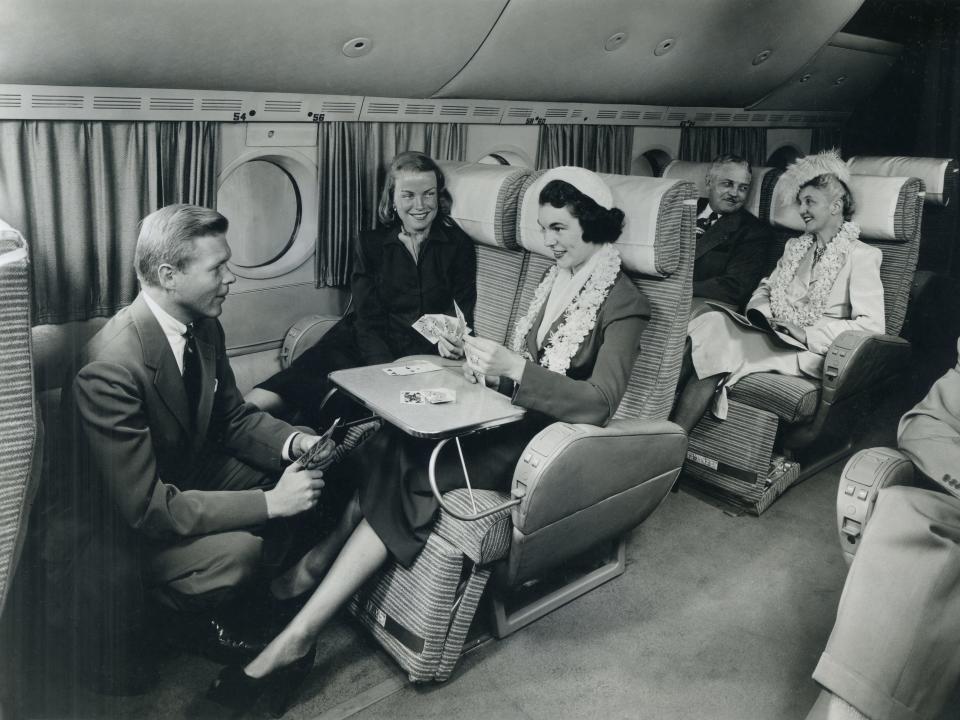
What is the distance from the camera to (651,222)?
254 centimetres

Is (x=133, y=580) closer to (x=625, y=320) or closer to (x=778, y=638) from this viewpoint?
(x=625, y=320)

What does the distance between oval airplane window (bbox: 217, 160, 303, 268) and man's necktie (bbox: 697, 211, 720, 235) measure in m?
2.32

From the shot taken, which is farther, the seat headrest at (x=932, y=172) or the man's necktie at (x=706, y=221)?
the man's necktie at (x=706, y=221)

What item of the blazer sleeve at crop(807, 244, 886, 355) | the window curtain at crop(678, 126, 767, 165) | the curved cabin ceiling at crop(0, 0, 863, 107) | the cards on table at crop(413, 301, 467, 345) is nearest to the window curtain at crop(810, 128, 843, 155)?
the window curtain at crop(678, 126, 767, 165)

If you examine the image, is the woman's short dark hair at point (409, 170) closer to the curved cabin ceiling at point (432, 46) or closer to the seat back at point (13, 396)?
the curved cabin ceiling at point (432, 46)

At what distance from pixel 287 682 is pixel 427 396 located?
2.95 feet

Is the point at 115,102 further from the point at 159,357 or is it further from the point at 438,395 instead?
the point at 438,395

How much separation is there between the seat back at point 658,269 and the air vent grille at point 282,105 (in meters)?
1.58

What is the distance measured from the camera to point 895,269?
365 cm

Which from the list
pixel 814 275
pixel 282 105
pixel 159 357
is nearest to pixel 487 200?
pixel 282 105

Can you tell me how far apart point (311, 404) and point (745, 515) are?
1985 millimetres

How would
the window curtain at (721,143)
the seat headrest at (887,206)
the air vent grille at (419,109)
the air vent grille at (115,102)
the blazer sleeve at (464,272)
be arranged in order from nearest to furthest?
the air vent grille at (115,102), the blazer sleeve at (464,272), the seat headrest at (887,206), the air vent grille at (419,109), the window curtain at (721,143)

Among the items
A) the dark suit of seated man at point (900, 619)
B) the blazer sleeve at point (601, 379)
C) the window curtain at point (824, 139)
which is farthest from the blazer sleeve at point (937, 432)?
the window curtain at point (824, 139)

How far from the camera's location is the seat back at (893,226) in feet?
11.7
